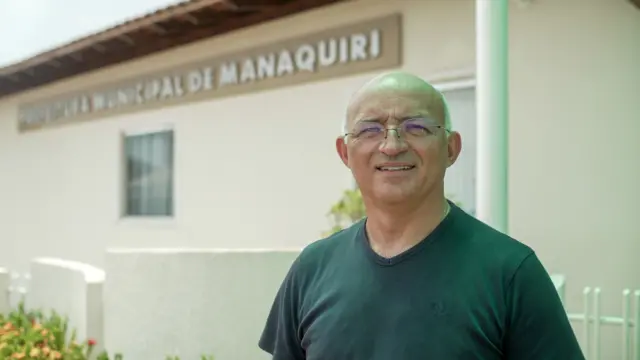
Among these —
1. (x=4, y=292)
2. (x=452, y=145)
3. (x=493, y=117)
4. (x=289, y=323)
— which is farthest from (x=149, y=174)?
(x=452, y=145)

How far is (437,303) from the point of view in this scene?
4.69ft

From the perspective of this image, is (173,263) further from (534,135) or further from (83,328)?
(534,135)

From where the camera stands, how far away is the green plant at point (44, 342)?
5289 mm

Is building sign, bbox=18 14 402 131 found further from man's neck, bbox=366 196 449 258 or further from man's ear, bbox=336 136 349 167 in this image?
man's neck, bbox=366 196 449 258

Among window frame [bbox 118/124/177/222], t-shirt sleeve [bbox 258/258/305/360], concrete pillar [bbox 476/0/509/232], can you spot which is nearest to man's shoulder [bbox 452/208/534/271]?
t-shirt sleeve [bbox 258/258/305/360]

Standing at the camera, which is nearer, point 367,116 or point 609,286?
point 367,116

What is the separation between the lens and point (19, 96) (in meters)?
11.9

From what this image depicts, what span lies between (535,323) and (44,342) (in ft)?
17.1

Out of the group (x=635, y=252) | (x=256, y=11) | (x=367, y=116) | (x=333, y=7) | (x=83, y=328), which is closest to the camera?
(x=367, y=116)

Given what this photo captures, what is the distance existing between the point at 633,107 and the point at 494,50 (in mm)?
1655

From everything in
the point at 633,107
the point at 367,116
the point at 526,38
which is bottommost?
the point at 367,116

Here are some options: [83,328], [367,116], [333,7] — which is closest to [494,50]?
[367,116]

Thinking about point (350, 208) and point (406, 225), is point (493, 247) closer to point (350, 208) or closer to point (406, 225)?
point (406, 225)

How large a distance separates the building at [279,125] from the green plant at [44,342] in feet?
7.40
